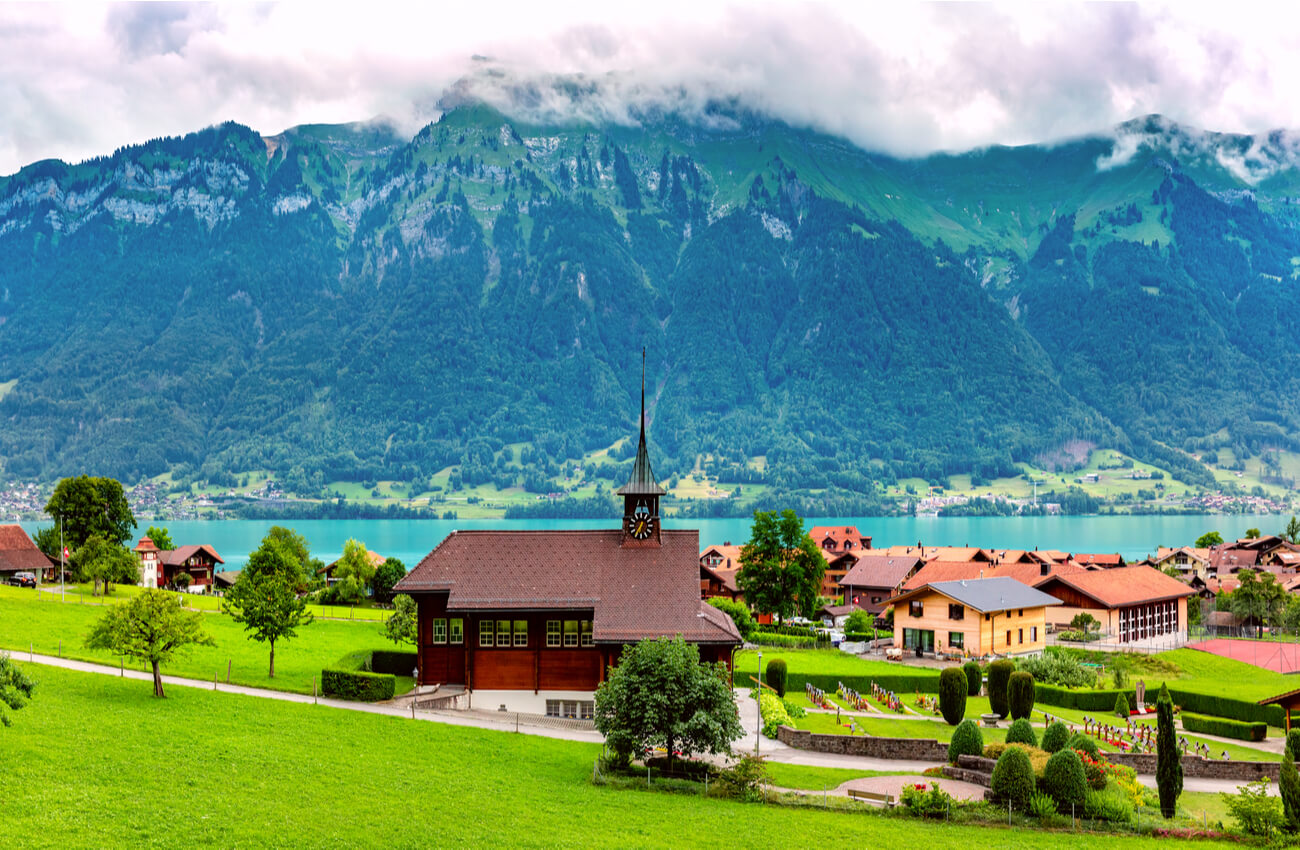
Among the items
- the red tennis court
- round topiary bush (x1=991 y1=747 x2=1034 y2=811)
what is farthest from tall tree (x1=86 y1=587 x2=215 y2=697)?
the red tennis court

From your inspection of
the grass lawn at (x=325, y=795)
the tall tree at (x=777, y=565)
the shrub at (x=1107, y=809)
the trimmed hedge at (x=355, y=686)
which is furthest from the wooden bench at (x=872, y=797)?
the tall tree at (x=777, y=565)

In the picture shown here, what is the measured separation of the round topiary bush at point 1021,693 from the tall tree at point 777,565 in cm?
3444

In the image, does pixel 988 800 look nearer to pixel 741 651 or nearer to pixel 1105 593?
pixel 741 651

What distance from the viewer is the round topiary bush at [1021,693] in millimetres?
43406

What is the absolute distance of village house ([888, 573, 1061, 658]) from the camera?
212ft

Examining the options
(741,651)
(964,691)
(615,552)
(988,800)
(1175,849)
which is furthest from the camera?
(741,651)

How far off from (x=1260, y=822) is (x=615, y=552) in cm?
2619

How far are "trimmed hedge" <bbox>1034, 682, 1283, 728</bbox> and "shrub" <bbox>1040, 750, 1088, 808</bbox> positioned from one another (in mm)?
17135

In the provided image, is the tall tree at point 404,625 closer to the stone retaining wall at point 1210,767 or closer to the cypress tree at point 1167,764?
the stone retaining wall at point 1210,767

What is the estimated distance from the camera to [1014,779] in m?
30.3

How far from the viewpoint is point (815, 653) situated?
223 feet

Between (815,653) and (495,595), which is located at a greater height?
(495,595)

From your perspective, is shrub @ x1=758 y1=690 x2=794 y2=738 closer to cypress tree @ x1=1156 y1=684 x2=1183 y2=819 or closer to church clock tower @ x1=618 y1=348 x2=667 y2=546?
church clock tower @ x1=618 y1=348 x2=667 y2=546

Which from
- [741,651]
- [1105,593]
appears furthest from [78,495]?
[1105,593]
